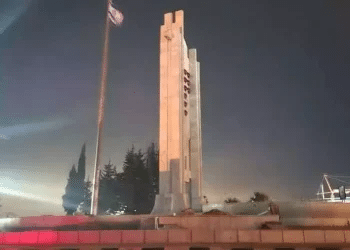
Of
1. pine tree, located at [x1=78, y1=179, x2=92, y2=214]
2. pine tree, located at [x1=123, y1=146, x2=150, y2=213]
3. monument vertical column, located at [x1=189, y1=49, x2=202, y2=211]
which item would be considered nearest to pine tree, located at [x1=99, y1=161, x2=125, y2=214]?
pine tree, located at [x1=123, y1=146, x2=150, y2=213]

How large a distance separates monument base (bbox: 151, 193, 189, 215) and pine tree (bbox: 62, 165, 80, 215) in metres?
28.9

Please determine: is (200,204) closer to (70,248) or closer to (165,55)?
(165,55)

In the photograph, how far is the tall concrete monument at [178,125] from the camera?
25.5 m

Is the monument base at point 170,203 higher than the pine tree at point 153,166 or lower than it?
lower

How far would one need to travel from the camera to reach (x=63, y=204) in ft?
168

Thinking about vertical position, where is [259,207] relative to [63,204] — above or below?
below

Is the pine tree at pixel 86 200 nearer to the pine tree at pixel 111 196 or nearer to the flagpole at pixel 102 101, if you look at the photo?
the pine tree at pixel 111 196

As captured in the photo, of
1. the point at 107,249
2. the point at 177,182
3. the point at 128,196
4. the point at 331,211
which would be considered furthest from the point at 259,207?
the point at 128,196

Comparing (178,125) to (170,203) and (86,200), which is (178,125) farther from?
(86,200)

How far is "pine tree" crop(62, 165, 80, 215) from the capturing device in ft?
167

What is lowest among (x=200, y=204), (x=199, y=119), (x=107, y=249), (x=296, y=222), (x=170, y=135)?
(x=107, y=249)

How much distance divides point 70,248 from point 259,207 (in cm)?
1226

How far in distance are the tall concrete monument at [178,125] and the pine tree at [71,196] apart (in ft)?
88.6

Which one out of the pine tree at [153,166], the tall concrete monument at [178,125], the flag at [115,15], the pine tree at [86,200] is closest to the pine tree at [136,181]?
the pine tree at [153,166]
